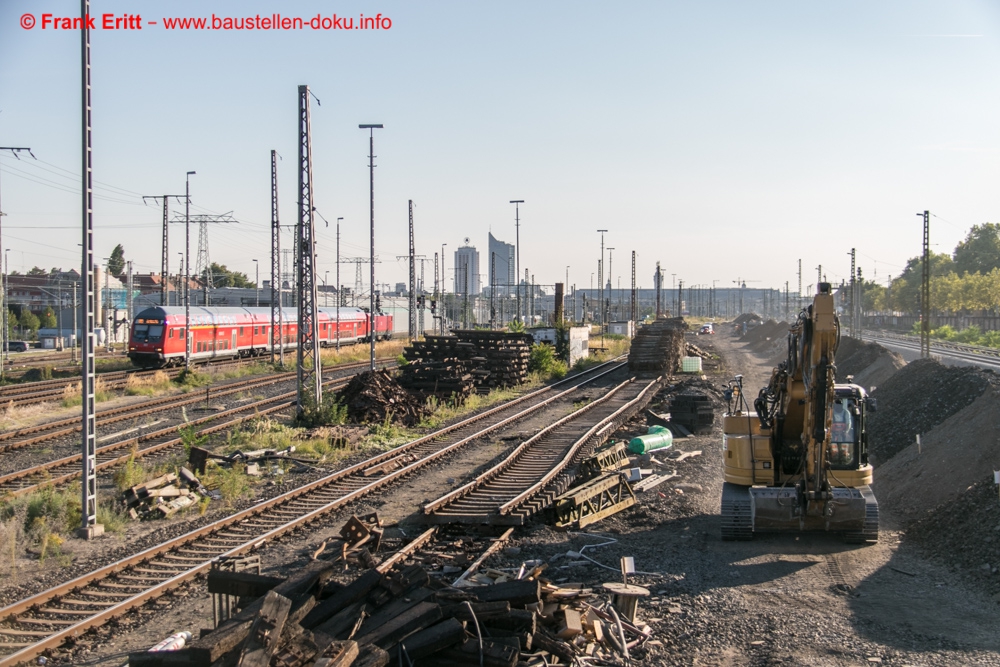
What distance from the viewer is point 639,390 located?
109ft

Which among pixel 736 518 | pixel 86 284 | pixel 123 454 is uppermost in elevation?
pixel 86 284

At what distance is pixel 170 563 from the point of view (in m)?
10.5

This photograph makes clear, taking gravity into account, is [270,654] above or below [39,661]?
above

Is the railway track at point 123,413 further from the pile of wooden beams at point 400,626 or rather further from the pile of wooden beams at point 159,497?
the pile of wooden beams at point 400,626

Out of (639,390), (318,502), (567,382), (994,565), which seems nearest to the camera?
(994,565)

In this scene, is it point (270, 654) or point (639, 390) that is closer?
point (270, 654)

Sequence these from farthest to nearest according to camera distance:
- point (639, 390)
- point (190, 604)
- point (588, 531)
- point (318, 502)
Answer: point (639, 390)
point (318, 502)
point (588, 531)
point (190, 604)

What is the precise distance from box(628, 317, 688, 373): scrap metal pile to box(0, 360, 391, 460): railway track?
17219 mm

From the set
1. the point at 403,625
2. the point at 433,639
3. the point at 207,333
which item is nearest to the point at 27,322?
the point at 207,333

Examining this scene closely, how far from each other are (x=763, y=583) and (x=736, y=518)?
5.65ft

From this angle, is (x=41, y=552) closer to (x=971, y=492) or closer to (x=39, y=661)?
(x=39, y=661)

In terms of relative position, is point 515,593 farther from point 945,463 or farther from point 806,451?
point 945,463

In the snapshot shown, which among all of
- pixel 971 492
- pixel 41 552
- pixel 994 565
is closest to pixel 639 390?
pixel 971 492

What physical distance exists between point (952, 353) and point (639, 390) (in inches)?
941
